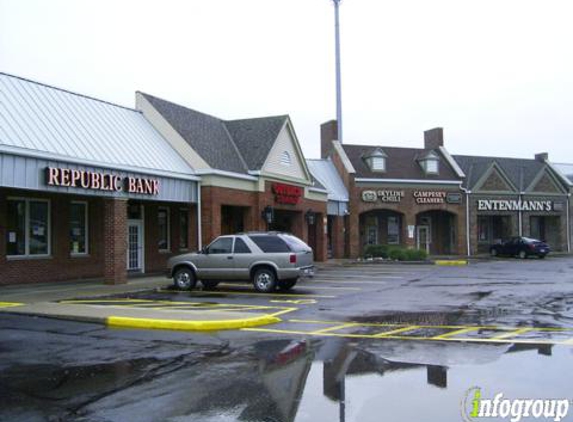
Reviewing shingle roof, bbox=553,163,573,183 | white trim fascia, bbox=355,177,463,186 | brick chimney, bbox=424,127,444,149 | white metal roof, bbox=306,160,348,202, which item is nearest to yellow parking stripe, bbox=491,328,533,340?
white metal roof, bbox=306,160,348,202

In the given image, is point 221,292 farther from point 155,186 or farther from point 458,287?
point 458,287

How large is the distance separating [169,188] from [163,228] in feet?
15.0

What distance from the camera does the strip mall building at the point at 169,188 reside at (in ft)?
59.3

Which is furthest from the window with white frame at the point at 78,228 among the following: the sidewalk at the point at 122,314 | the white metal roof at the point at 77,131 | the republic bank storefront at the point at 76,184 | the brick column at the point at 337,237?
the brick column at the point at 337,237

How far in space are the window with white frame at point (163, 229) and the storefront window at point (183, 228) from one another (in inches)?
25.3

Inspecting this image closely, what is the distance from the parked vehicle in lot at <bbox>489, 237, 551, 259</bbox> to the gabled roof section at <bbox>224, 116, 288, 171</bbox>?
20.1 metres

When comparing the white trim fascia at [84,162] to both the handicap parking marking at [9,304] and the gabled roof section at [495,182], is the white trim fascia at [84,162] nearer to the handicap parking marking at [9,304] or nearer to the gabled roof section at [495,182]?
the handicap parking marking at [9,304]

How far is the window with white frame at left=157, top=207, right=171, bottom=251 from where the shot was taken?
25.3 m

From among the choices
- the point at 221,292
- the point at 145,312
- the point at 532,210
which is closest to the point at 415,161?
the point at 532,210

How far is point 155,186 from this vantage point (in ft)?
67.3

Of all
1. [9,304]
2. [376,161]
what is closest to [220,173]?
[9,304]

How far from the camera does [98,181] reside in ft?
59.6

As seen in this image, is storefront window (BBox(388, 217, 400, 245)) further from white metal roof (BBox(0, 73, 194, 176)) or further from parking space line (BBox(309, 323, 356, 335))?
parking space line (BBox(309, 323, 356, 335))

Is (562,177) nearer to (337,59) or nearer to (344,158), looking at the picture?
(344,158)
